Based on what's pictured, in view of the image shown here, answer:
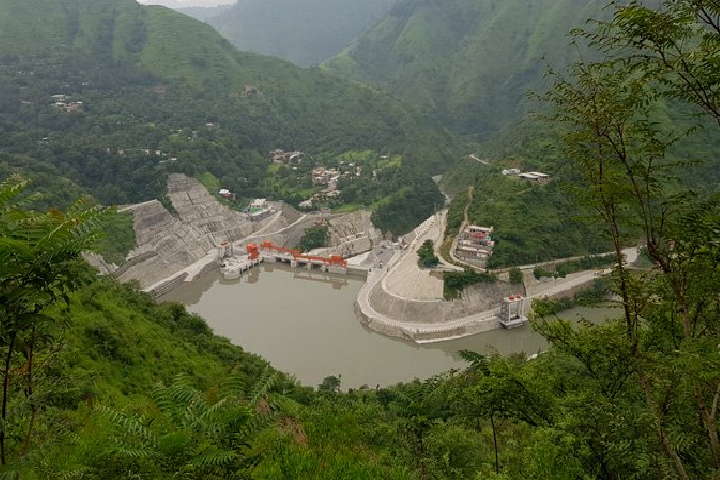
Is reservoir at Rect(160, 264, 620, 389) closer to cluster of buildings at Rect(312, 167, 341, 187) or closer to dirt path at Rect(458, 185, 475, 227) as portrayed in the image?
dirt path at Rect(458, 185, 475, 227)

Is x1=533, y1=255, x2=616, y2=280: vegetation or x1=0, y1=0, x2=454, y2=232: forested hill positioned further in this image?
x1=0, y1=0, x2=454, y2=232: forested hill

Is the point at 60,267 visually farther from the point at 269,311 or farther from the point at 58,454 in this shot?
the point at 269,311

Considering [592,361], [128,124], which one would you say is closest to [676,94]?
[592,361]

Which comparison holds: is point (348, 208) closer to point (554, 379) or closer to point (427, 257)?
point (427, 257)

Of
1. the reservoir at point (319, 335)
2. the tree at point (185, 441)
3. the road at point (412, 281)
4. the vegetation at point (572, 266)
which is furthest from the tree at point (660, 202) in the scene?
the vegetation at point (572, 266)

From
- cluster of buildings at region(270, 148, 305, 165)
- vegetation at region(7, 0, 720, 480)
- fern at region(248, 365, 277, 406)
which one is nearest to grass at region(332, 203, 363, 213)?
cluster of buildings at region(270, 148, 305, 165)

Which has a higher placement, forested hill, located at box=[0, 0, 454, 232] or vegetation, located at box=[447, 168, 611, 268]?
vegetation, located at box=[447, 168, 611, 268]

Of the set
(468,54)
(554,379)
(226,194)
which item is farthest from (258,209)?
(468,54)
